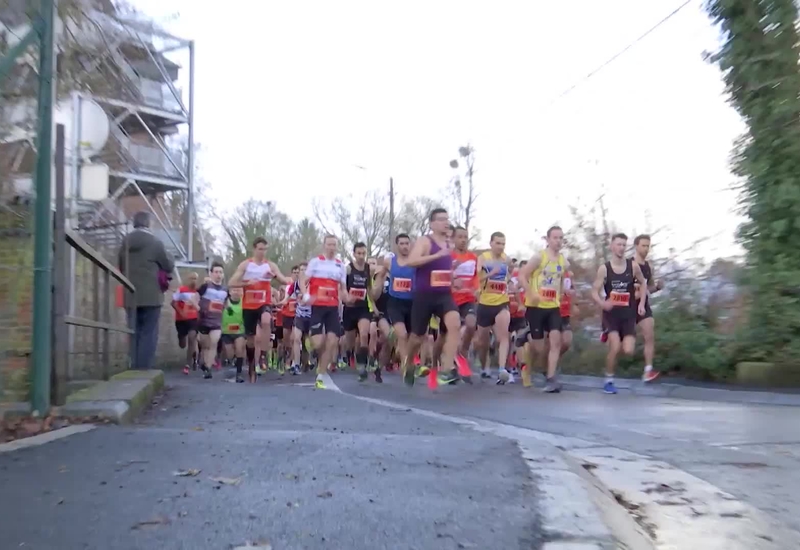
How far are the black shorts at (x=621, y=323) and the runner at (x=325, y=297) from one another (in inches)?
139

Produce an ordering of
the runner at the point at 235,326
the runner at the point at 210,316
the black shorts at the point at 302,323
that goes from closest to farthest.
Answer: the runner at the point at 235,326
the black shorts at the point at 302,323
the runner at the point at 210,316

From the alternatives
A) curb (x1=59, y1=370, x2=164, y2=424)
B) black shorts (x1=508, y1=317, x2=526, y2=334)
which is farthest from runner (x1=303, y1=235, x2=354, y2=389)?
curb (x1=59, y1=370, x2=164, y2=424)

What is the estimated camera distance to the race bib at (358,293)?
15180mm

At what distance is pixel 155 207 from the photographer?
134ft

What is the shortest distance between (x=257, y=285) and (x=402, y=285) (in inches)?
122

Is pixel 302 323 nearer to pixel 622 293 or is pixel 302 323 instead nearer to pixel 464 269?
pixel 464 269

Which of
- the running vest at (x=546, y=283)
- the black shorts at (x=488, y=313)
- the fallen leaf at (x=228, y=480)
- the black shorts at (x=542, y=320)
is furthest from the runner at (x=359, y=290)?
the fallen leaf at (x=228, y=480)

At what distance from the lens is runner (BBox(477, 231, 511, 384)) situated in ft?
45.0

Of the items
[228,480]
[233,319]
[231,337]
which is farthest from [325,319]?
[228,480]

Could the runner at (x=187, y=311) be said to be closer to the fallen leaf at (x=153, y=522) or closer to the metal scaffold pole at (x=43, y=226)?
the metal scaffold pole at (x=43, y=226)

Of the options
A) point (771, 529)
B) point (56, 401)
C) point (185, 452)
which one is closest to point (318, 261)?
point (56, 401)

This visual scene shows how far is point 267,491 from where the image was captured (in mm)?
4180

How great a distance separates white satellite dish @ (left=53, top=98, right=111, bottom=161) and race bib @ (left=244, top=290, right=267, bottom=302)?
6.61 m

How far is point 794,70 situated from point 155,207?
32.4 meters
